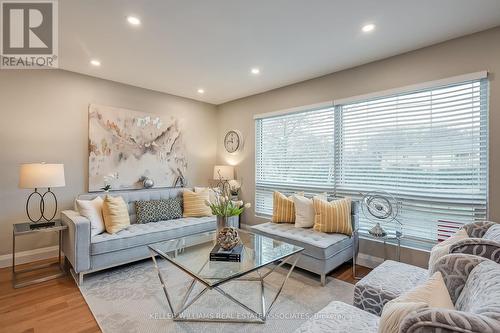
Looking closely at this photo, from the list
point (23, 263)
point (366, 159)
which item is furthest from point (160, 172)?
point (366, 159)

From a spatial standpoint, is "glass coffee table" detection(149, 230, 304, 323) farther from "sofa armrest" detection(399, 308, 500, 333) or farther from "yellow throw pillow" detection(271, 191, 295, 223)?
"sofa armrest" detection(399, 308, 500, 333)

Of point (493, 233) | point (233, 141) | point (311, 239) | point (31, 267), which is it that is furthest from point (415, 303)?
point (233, 141)

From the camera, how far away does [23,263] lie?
319cm

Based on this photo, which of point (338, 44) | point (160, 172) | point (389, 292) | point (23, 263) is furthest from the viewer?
point (160, 172)

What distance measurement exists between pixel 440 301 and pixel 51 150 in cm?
430

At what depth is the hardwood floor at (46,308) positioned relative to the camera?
199cm

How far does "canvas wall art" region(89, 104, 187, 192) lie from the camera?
373 centimetres

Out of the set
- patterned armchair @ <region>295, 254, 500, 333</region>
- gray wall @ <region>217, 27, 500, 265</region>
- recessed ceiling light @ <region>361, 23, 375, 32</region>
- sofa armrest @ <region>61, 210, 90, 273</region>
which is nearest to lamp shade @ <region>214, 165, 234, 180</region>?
gray wall @ <region>217, 27, 500, 265</region>

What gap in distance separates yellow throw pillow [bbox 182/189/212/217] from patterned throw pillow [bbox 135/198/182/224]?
113 millimetres

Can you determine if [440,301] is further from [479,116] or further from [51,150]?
[51,150]

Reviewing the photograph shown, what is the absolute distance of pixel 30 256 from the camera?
324 cm

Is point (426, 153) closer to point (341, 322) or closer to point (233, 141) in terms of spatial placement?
point (341, 322)

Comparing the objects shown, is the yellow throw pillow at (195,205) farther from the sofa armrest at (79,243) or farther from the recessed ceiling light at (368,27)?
the recessed ceiling light at (368,27)

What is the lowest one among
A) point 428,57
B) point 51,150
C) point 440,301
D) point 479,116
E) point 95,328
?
point 95,328
